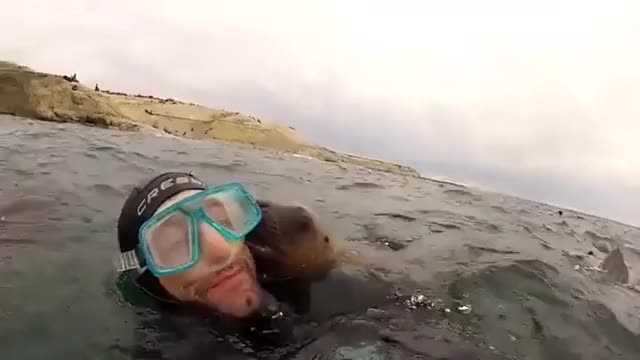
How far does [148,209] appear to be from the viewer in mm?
4590

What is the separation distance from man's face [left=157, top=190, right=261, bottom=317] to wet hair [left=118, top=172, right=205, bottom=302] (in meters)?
0.30

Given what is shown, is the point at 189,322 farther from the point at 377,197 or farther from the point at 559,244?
the point at 377,197

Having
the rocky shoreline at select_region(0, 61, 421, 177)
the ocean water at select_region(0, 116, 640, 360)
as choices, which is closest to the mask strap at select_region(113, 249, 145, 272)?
the ocean water at select_region(0, 116, 640, 360)

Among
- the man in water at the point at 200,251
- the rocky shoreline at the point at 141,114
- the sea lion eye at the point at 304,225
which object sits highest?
the rocky shoreline at the point at 141,114

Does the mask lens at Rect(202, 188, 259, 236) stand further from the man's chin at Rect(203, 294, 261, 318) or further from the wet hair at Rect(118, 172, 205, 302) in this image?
the man's chin at Rect(203, 294, 261, 318)

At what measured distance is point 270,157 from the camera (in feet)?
48.3

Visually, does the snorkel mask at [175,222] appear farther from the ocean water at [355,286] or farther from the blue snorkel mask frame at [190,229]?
the ocean water at [355,286]

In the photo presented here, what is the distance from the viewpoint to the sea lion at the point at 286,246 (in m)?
4.74

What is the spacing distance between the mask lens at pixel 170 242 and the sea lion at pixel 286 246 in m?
0.59

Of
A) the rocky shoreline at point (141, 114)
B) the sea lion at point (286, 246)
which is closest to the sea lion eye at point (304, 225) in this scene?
the sea lion at point (286, 246)

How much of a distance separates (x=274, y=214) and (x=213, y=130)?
683 inches

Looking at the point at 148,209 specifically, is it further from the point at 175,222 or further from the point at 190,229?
the point at 190,229

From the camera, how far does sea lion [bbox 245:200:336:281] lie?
15.6ft

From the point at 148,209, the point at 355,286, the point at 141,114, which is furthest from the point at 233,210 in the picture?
the point at 141,114
